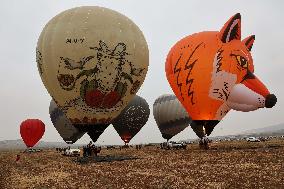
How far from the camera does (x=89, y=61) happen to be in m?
23.2

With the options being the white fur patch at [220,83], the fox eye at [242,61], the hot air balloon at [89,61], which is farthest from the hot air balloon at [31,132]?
the fox eye at [242,61]

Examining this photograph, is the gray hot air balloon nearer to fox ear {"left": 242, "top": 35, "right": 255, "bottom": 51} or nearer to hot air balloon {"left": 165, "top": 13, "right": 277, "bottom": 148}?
hot air balloon {"left": 165, "top": 13, "right": 277, "bottom": 148}

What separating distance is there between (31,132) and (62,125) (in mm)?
5514

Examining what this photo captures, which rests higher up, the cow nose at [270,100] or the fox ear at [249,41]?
the fox ear at [249,41]

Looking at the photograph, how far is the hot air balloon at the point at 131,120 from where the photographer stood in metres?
48.7

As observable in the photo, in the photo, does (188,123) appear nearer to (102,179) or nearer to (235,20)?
(235,20)

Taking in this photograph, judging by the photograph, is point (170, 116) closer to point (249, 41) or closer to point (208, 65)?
point (249, 41)

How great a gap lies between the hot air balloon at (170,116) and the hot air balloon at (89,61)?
80.2ft

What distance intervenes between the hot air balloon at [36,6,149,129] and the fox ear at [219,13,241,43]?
6541 millimetres

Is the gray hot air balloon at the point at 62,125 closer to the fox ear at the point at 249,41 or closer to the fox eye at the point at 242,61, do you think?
the fox ear at the point at 249,41

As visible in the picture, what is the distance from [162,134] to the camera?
51.6 m

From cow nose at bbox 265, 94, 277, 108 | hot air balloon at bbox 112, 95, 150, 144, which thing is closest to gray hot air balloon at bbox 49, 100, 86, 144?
hot air balloon at bbox 112, 95, 150, 144

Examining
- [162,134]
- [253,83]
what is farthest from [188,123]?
[253,83]

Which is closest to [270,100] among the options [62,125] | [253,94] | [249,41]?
[253,94]
